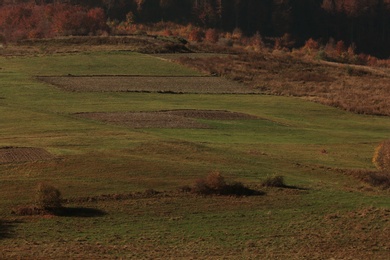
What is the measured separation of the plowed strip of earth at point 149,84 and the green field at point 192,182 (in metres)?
7.76

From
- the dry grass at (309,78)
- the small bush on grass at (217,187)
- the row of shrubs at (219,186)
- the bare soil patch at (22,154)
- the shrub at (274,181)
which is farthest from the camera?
the dry grass at (309,78)

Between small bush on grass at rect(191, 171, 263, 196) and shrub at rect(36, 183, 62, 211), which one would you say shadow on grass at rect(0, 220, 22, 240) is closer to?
shrub at rect(36, 183, 62, 211)

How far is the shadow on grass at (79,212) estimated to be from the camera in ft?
147

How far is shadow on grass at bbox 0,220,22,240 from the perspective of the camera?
134ft

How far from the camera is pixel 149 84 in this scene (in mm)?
98875

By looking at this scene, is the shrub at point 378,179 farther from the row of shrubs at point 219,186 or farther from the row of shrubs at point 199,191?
the row of shrubs at point 199,191

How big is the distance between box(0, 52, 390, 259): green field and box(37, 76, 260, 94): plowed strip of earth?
776 centimetres

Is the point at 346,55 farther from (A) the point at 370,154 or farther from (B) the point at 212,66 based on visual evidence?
(A) the point at 370,154

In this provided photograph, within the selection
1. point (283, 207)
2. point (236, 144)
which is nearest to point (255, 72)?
point (236, 144)

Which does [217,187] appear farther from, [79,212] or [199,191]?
[79,212]

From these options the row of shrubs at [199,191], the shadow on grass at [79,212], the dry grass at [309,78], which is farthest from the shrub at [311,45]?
the shadow on grass at [79,212]

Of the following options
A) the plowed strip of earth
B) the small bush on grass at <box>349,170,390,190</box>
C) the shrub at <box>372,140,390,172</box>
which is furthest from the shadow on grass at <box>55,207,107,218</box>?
the plowed strip of earth

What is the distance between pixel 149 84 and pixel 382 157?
42.1 meters

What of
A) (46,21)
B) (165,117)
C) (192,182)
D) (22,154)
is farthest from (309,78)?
(46,21)
